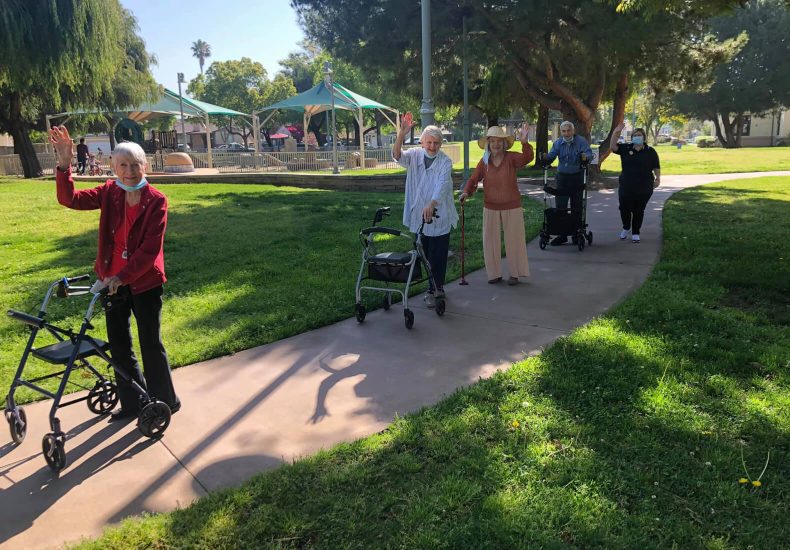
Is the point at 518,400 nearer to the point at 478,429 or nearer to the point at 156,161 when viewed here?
the point at 478,429

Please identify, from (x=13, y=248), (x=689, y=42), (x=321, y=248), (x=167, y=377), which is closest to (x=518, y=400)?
(x=167, y=377)

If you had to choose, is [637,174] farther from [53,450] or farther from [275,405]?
[53,450]

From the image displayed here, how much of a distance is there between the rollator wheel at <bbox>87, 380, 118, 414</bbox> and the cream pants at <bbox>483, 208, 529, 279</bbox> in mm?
4420

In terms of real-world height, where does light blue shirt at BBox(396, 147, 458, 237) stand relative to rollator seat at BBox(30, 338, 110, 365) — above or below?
above

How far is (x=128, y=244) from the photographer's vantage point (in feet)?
12.3

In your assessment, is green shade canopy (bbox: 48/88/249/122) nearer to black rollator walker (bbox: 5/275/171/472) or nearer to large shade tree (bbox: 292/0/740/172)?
large shade tree (bbox: 292/0/740/172)

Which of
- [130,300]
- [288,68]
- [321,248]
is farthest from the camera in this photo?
[288,68]

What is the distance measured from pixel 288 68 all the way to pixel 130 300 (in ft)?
263

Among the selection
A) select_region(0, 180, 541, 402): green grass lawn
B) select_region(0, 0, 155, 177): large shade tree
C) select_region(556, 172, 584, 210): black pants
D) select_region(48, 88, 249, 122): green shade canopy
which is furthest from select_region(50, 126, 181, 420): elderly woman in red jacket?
select_region(48, 88, 249, 122): green shade canopy

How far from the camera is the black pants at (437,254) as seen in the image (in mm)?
6359

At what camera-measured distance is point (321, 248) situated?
948cm

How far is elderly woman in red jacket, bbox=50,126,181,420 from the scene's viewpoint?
3.68m

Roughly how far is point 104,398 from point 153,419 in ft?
2.08

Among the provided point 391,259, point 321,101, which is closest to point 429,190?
point 391,259
